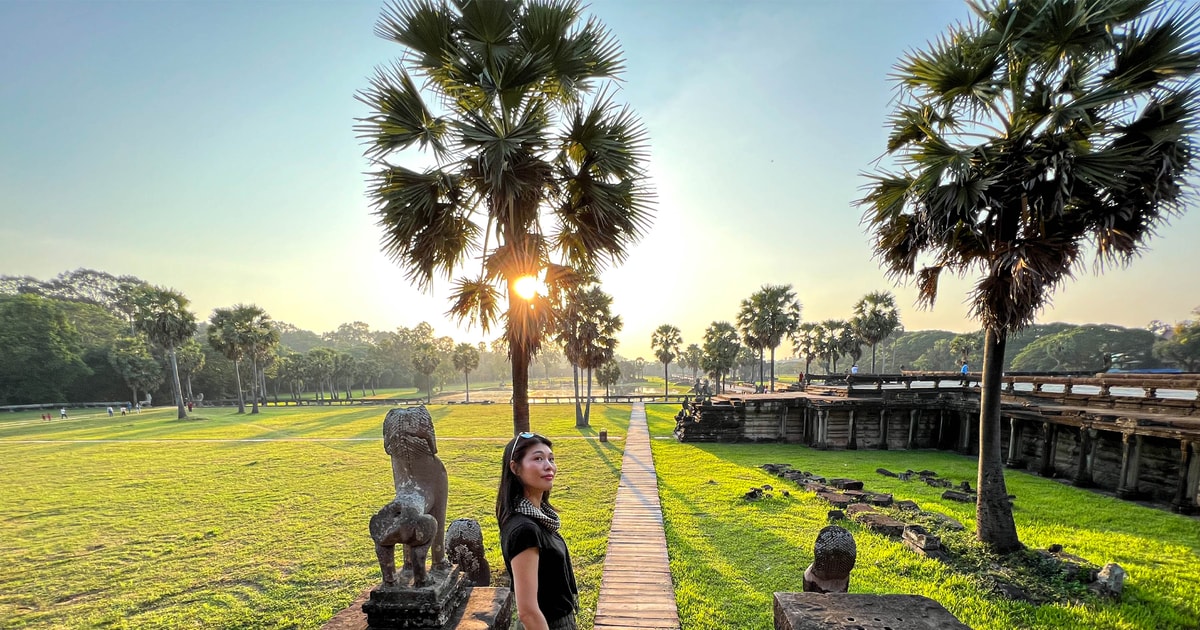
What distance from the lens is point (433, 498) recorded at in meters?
3.77

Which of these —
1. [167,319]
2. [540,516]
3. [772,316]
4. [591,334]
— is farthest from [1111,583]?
[167,319]

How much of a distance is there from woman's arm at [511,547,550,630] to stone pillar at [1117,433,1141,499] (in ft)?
53.2

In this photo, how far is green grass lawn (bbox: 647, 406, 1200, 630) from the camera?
5523 mm

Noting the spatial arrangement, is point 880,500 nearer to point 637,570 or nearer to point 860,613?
point 637,570

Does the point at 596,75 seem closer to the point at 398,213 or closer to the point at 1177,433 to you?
the point at 398,213

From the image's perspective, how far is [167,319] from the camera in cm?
3309

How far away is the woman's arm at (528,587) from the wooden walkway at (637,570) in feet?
13.1

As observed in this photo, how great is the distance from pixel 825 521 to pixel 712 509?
2.37 m

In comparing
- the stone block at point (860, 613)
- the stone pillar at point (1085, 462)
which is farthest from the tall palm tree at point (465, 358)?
the stone block at point (860, 613)

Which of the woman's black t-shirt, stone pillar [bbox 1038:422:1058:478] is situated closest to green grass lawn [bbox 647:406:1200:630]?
stone pillar [bbox 1038:422:1058:478]

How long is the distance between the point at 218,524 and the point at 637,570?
32.6ft

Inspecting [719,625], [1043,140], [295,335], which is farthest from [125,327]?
[1043,140]

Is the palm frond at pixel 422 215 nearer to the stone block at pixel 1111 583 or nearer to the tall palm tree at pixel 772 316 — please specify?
the stone block at pixel 1111 583

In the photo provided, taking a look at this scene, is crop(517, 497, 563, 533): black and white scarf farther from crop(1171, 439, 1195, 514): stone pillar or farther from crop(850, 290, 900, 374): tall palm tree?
crop(850, 290, 900, 374): tall palm tree
